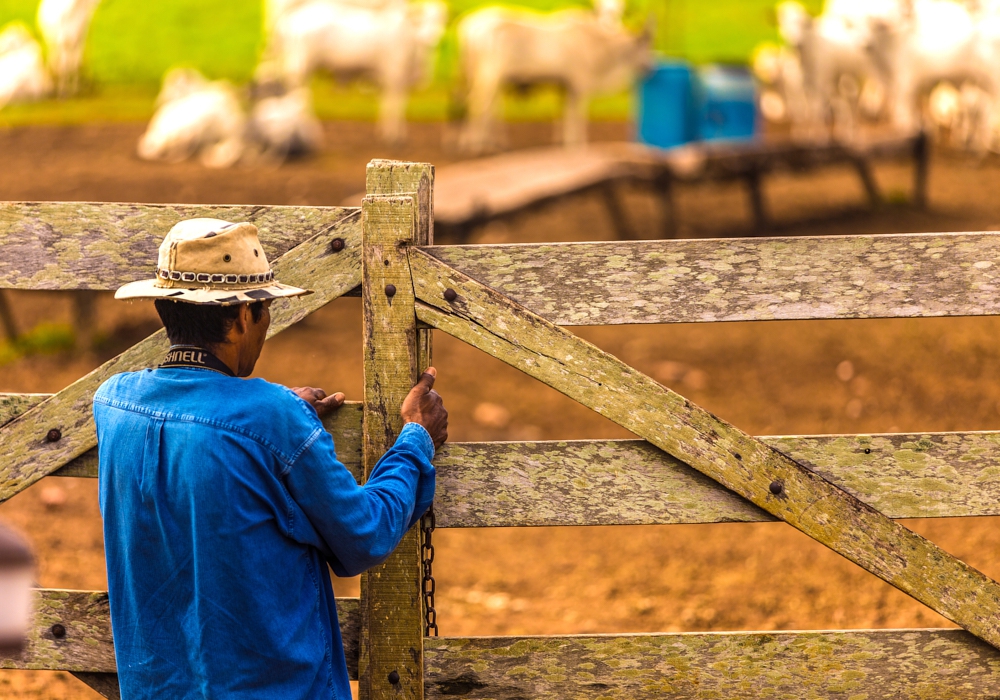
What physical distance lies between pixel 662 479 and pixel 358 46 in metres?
14.4

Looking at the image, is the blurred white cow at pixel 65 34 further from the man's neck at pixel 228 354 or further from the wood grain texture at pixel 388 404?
the man's neck at pixel 228 354

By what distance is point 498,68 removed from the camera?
1516 centimetres

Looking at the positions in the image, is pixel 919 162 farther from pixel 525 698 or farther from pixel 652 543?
pixel 525 698

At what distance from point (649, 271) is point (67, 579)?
10.9 ft

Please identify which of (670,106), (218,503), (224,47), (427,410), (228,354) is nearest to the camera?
(218,503)

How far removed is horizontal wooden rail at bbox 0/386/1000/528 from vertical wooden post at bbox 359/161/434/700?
0.11m

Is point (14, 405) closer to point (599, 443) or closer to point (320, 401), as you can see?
point (320, 401)

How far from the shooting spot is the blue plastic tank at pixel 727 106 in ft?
43.4

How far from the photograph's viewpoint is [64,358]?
732cm

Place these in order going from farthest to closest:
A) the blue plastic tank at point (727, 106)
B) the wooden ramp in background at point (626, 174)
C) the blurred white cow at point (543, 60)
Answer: the blurred white cow at point (543, 60) → the blue plastic tank at point (727, 106) → the wooden ramp in background at point (626, 174)

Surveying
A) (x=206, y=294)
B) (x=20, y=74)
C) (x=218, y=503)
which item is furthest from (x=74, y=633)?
(x=20, y=74)

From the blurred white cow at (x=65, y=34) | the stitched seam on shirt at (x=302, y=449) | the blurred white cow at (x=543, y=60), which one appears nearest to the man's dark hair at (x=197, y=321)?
the stitched seam on shirt at (x=302, y=449)

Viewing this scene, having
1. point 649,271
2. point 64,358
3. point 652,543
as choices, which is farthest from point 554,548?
point 64,358

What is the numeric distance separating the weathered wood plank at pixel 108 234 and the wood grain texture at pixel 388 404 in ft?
0.55
